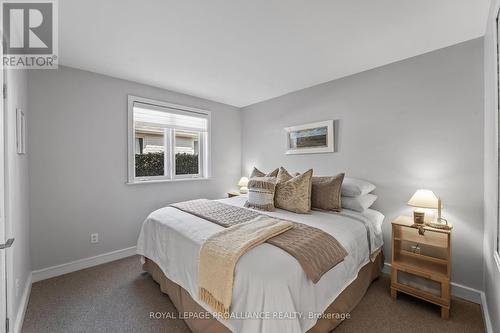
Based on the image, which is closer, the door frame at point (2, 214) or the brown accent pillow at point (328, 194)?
the door frame at point (2, 214)

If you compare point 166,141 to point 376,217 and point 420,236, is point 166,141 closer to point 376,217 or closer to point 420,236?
point 376,217

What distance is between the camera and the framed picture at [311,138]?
3176 millimetres

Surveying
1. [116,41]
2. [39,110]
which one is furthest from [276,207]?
[39,110]

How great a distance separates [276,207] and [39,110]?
2.98 m

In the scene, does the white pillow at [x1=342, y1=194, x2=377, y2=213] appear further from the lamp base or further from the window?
the window

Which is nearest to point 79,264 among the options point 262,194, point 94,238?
point 94,238

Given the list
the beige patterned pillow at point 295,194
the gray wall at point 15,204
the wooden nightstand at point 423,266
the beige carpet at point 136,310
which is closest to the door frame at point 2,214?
the gray wall at point 15,204

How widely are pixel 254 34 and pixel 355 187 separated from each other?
1.98m

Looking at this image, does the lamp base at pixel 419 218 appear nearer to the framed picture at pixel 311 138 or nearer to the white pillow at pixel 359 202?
the white pillow at pixel 359 202

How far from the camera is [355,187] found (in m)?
2.55

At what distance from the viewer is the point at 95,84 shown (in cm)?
288
